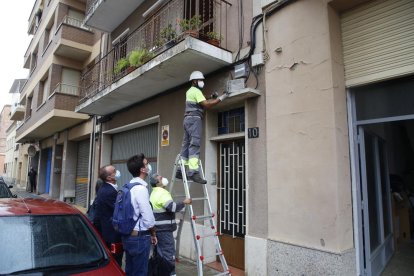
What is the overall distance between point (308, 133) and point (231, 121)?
207 cm

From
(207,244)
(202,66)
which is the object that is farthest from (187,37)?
(207,244)

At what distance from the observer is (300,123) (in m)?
4.76

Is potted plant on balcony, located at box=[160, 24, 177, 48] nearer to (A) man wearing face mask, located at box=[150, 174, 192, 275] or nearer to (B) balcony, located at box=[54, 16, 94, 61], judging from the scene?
(A) man wearing face mask, located at box=[150, 174, 192, 275]

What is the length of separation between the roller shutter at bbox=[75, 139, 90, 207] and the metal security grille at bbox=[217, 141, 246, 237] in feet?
32.3

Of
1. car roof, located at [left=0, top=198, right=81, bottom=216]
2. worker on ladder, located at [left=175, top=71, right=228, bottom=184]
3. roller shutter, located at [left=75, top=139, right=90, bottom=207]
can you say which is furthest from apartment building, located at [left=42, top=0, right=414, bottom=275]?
roller shutter, located at [left=75, top=139, right=90, bottom=207]

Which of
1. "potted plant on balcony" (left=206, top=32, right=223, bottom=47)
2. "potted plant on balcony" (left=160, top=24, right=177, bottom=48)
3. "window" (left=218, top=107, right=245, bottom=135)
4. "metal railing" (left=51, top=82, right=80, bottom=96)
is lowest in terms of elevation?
"window" (left=218, top=107, right=245, bottom=135)

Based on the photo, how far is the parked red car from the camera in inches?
110

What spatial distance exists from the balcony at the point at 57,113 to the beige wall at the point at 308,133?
10.4 m

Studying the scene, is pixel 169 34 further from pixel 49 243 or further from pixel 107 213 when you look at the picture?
pixel 49 243

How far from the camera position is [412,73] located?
4.04 meters

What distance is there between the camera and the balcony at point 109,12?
32.3 ft

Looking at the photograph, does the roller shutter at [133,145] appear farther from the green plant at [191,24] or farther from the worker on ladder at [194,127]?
the green plant at [191,24]

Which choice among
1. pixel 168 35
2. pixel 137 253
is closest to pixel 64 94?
pixel 168 35

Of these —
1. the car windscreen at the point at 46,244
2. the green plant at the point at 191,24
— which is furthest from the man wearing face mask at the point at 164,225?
the green plant at the point at 191,24
